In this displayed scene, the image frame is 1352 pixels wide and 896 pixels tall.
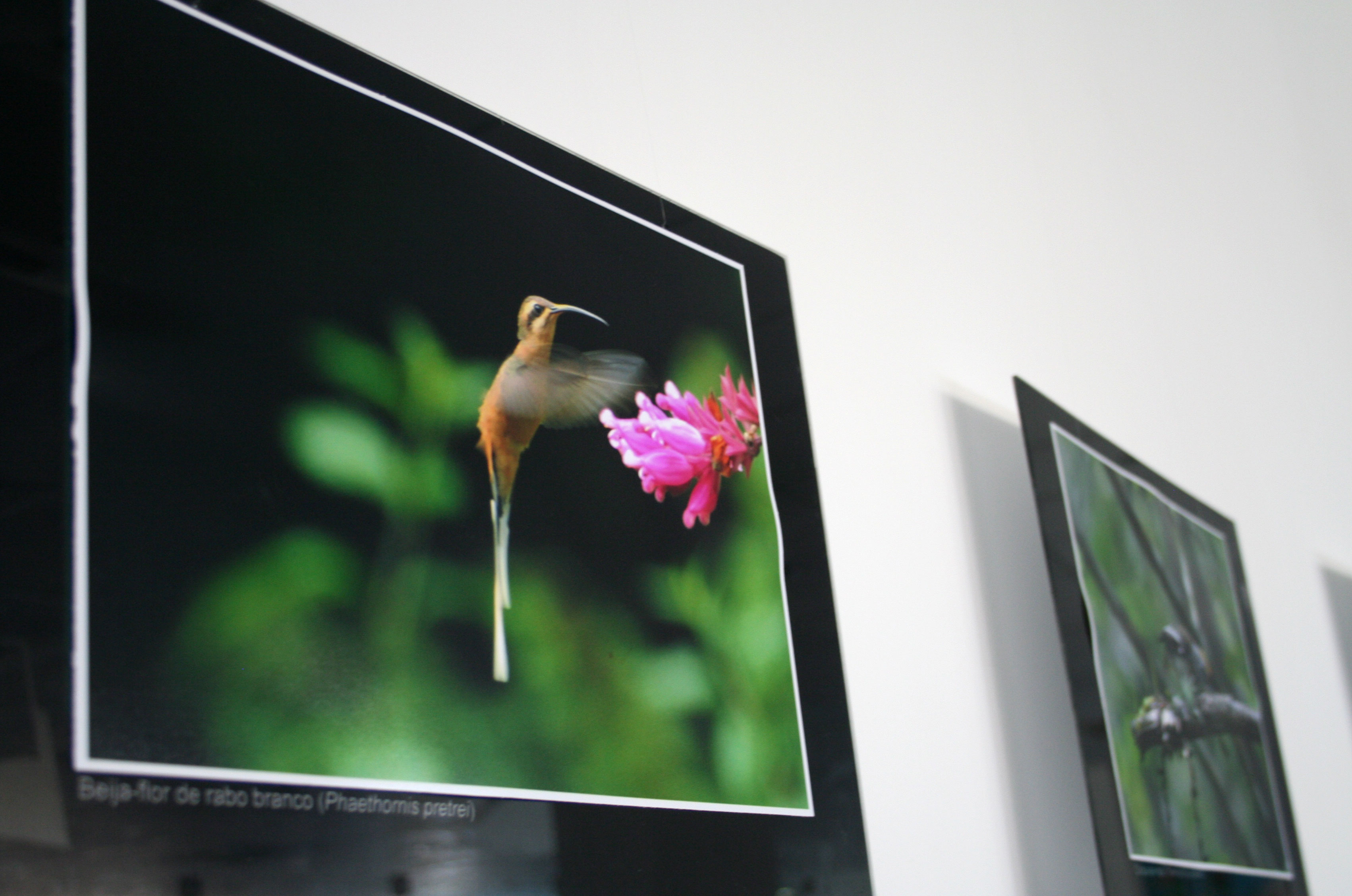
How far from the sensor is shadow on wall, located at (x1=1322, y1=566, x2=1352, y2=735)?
2.73 metres

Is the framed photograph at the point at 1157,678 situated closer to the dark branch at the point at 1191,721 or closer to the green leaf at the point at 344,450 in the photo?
the dark branch at the point at 1191,721

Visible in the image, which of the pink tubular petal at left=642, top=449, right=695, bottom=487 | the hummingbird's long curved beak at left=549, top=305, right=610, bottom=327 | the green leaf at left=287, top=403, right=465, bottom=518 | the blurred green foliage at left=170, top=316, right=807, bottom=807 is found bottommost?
the blurred green foliage at left=170, top=316, right=807, bottom=807

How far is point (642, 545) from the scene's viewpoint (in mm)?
1194

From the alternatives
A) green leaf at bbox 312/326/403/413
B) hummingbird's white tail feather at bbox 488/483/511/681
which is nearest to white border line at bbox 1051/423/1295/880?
hummingbird's white tail feather at bbox 488/483/511/681

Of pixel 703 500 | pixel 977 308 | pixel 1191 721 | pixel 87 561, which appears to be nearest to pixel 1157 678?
pixel 1191 721

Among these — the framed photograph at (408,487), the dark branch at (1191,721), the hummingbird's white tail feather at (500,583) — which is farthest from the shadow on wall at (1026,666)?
the hummingbird's white tail feather at (500,583)

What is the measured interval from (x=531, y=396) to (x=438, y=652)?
27cm

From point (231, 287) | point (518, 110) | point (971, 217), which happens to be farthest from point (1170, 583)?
point (231, 287)

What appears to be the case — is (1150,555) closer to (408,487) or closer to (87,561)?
(408,487)

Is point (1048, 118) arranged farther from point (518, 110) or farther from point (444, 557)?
point (444, 557)

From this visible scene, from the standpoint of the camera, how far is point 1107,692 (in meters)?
1.62

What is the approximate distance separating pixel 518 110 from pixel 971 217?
999 millimetres

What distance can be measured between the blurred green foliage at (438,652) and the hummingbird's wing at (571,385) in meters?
0.03

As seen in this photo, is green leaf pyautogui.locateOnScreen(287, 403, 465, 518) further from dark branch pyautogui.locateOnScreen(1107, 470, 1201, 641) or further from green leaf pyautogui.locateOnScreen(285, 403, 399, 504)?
dark branch pyautogui.locateOnScreen(1107, 470, 1201, 641)
